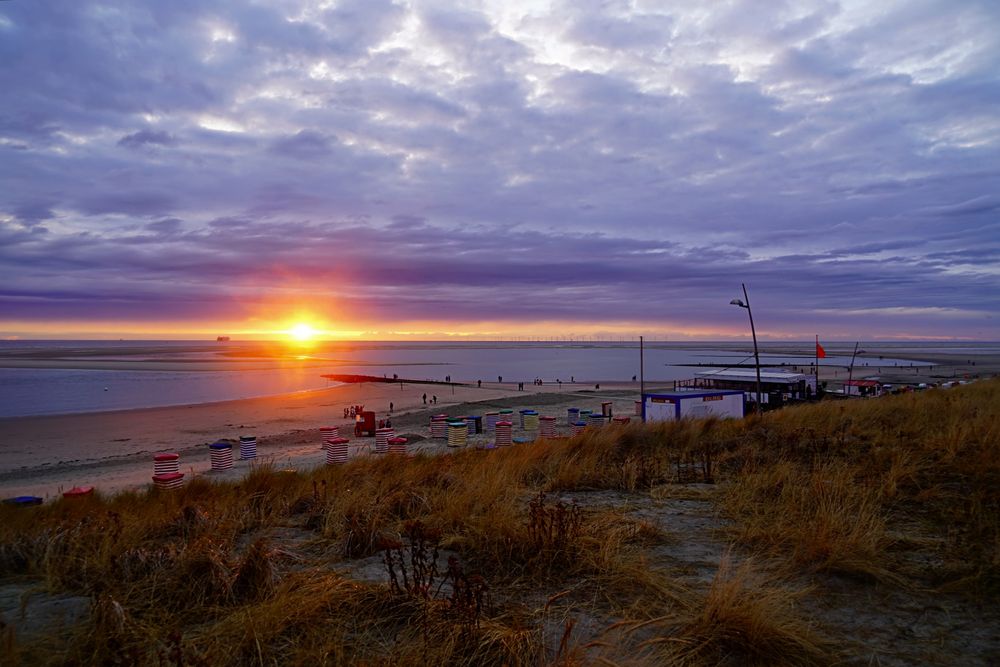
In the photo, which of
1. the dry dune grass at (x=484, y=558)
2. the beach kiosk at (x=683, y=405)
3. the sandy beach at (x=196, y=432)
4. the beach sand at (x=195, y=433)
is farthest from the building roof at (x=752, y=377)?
the dry dune grass at (x=484, y=558)

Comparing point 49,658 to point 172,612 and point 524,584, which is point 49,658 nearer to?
point 172,612

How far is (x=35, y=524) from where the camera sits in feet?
18.3

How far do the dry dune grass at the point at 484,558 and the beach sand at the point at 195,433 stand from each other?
14.4ft

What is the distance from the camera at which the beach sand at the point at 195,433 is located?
729 inches

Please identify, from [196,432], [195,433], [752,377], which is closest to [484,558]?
[195,433]

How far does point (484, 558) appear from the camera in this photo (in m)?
4.56

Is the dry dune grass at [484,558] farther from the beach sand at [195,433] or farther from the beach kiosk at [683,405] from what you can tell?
the beach kiosk at [683,405]

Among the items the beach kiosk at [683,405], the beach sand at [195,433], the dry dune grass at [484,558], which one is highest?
the dry dune grass at [484,558]

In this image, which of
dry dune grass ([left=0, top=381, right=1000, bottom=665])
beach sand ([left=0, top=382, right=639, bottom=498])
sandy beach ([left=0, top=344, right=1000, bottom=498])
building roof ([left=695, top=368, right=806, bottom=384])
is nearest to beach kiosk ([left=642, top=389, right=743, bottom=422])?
beach sand ([left=0, top=382, right=639, bottom=498])

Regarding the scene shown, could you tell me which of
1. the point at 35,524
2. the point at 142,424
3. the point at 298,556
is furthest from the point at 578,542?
the point at 142,424

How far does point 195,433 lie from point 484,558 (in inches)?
1097

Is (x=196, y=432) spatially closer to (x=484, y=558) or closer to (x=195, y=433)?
(x=195, y=433)

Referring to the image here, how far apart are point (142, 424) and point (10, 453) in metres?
7.30

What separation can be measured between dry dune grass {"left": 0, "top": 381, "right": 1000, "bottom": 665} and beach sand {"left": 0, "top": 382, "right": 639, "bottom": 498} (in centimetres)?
438
